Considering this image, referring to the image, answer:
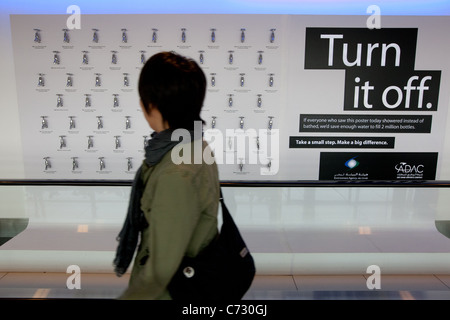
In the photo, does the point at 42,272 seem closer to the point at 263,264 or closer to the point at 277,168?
the point at 263,264

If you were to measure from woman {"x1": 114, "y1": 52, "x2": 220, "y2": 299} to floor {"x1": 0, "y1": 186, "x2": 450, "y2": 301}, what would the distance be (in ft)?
5.36

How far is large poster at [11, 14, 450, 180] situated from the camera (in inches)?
134

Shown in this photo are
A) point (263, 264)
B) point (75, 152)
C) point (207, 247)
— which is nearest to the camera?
point (207, 247)

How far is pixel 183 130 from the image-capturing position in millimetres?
1119

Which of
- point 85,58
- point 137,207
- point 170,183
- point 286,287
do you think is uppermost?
point 85,58

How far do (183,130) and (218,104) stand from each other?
2.47m

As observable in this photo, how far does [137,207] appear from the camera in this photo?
1.26 metres

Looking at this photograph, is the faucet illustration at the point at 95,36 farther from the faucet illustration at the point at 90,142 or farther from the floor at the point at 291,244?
the floor at the point at 291,244

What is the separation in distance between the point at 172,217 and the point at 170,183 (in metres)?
0.11

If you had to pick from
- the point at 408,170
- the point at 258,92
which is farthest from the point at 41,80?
the point at 408,170

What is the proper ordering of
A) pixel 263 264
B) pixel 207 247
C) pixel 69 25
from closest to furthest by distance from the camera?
pixel 207 247, pixel 263 264, pixel 69 25

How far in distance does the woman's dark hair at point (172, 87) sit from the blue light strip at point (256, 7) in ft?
8.70

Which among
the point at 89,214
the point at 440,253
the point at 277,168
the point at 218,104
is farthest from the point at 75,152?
the point at 440,253

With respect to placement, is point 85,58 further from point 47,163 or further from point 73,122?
point 47,163
